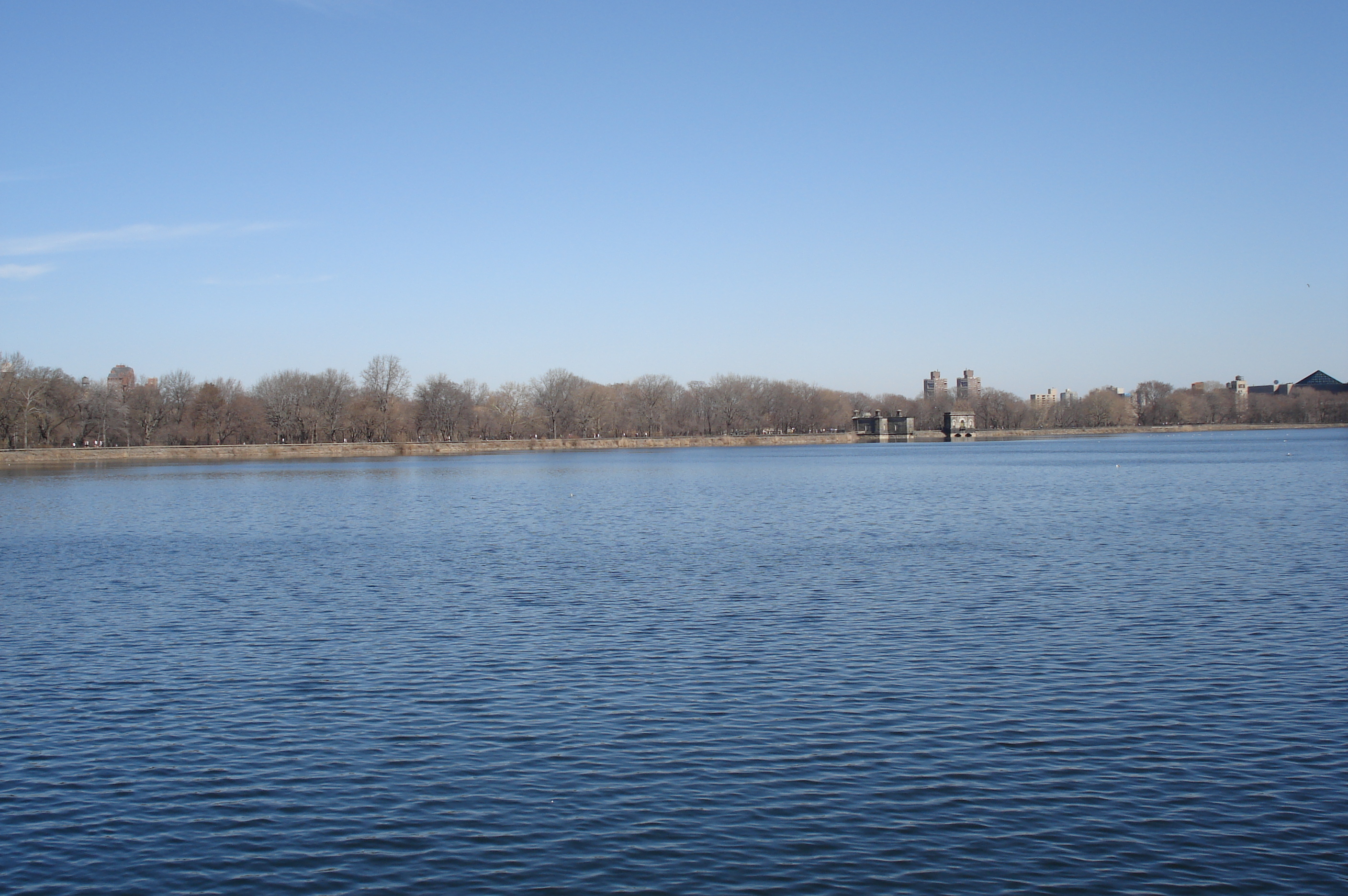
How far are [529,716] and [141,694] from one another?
5.17m

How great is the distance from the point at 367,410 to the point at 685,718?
12694 cm

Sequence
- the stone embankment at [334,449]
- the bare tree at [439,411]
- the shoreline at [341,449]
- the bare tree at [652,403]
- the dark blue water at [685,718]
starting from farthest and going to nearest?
the bare tree at [652,403] → the bare tree at [439,411] → the stone embankment at [334,449] → the shoreline at [341,449] → the dark blue water at [685,718]

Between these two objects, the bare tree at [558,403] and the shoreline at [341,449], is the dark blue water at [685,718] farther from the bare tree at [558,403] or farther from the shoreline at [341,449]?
the bare tree at [558,403]

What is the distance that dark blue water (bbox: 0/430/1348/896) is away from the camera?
26.7 ft

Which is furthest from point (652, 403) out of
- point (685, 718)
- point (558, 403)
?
point (685, 718)

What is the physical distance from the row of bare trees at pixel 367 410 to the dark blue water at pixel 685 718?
94525 millimetres

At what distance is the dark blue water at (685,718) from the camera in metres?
8.14

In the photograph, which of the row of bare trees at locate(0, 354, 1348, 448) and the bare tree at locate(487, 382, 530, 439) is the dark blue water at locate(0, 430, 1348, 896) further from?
the bare tree at locate(487, 382, 530, 439)

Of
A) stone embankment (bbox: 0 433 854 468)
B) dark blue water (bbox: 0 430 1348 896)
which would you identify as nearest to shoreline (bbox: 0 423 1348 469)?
stone embankment (bbox: 0 433 854 468)

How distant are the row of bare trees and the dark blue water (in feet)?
310

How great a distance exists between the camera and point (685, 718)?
38.9 ft

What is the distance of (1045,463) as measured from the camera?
84.8 metres

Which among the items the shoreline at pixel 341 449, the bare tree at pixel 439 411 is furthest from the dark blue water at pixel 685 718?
the bare tree at pixel 439 411

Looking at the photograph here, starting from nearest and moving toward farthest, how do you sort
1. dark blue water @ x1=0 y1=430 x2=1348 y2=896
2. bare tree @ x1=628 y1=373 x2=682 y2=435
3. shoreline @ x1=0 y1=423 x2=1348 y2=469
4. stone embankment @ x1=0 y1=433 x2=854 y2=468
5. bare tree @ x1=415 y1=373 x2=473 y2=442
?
dark blue water @ x1=0 y1=430 x2=1348 y2=896
shoreline @ x1=0 y1=423 x2=1348 y2=469
stone embankment @ x1=0 y1=433 x2=854 y2=468
bare tree @ x1=415 y1=373 x2=473 y2=442
bare tree @ x1=628 y1=373 x2=682 y2=435
